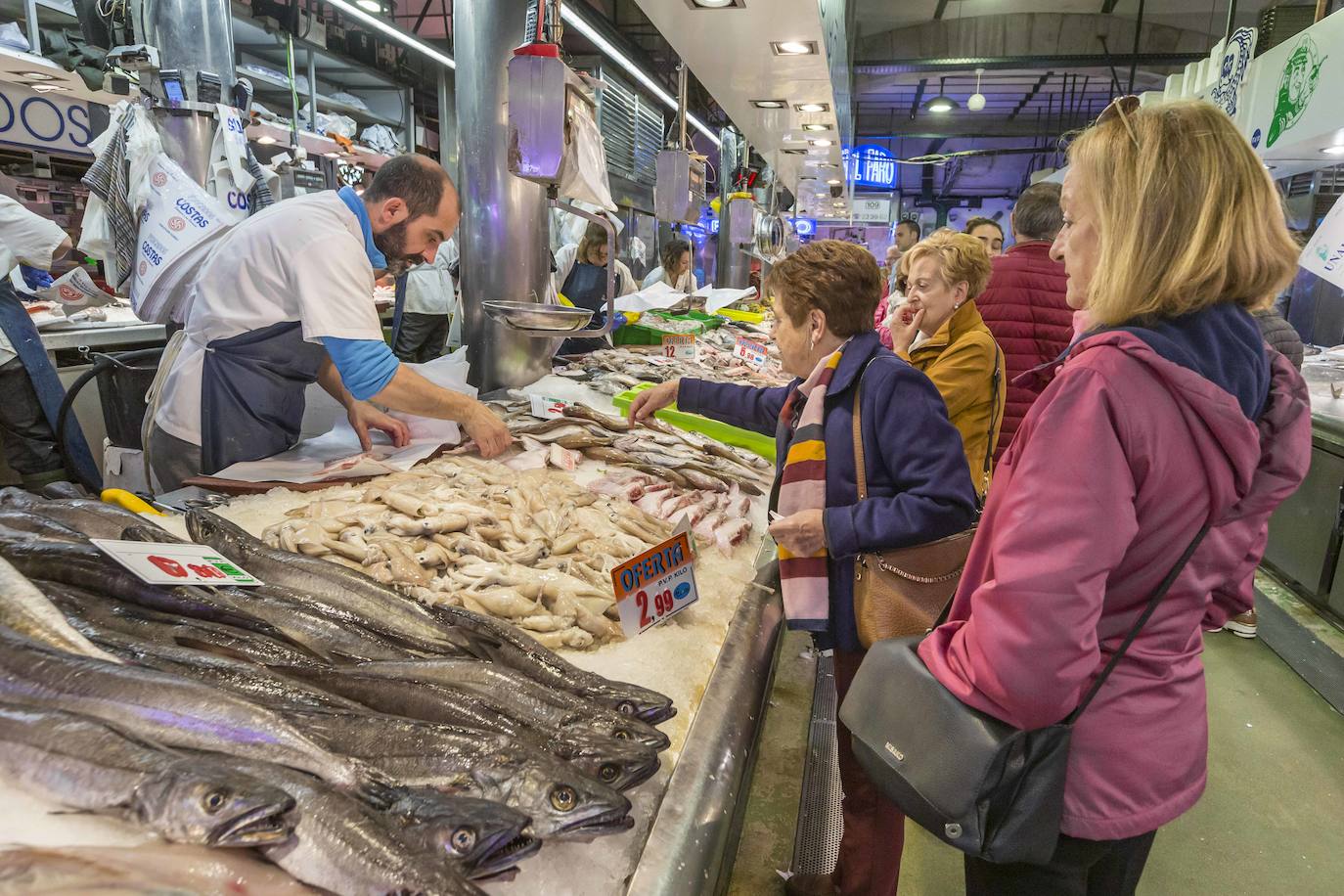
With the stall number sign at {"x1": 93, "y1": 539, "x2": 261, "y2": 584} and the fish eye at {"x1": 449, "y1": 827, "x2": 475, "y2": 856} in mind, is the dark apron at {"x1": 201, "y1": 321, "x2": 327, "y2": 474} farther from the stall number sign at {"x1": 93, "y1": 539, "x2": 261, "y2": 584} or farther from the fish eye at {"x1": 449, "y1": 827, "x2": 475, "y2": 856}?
the fish eye at {"x1": 449, "y1": 827, "x2": 475, "y2": 856}

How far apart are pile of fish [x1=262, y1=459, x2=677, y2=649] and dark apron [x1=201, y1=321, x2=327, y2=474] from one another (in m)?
0.76

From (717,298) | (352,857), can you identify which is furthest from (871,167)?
(352,857)

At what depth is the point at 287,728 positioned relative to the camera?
1059 mm

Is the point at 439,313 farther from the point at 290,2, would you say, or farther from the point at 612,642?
the point at 612,642

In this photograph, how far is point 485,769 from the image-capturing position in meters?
1.08

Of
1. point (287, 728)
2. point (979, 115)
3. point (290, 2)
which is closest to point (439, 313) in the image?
point (290, 2)

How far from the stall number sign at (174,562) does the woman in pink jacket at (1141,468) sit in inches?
50.6

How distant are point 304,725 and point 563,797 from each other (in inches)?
14.6

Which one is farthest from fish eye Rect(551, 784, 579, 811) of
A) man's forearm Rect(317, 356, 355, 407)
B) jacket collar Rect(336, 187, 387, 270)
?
man's forearm Rect(317, 356, 355, 407)

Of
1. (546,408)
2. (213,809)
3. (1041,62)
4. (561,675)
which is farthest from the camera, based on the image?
(1041,62)

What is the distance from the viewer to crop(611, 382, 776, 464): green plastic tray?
355 centimetres

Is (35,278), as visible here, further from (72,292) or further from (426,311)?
(426,311)

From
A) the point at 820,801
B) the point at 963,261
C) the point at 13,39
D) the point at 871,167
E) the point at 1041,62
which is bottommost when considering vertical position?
the point at 820,801

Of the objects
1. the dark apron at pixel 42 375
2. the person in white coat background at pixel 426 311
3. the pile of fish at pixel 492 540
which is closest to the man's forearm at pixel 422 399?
the pile of fish at pixel 492 540
